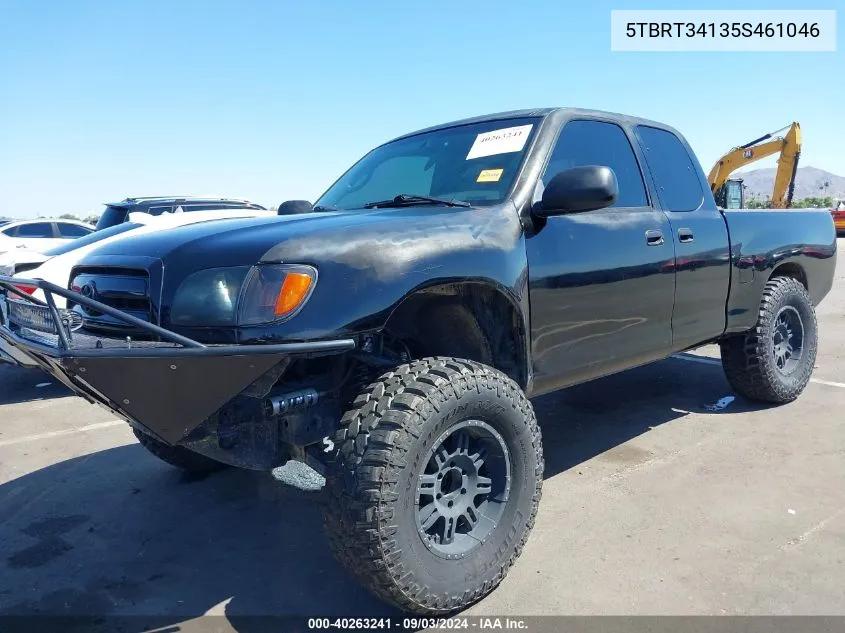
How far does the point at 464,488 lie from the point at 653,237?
1.80 m

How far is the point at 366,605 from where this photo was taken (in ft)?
8.39

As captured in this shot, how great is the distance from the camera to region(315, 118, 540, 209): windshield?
311cm

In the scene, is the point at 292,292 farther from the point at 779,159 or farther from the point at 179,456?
the point at 779,159

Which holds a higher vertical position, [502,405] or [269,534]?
[502,405]

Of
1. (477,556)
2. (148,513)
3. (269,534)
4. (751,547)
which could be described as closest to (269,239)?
(477,556)

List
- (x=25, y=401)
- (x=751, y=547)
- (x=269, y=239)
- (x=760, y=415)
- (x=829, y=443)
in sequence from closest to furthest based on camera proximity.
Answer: (x=269, y=239)
(x=751, y=547)
(x=829, y=443)
(x=760, y=415)
(x=25, y=401)

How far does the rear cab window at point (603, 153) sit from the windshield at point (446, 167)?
0.68 ft

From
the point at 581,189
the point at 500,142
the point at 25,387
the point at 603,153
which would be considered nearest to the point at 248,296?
the point at 581,189

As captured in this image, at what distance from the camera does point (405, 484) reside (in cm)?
222

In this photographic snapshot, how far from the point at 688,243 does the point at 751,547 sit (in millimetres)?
1696

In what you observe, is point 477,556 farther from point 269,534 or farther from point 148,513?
point 148,513

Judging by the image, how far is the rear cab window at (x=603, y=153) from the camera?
3.33 meters

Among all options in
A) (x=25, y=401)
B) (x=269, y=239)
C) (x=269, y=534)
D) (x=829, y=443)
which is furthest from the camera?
(x=25, y=401)

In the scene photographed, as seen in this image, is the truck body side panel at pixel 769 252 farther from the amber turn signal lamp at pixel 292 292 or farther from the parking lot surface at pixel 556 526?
the amber turn signal lamp at pixel 292 292
